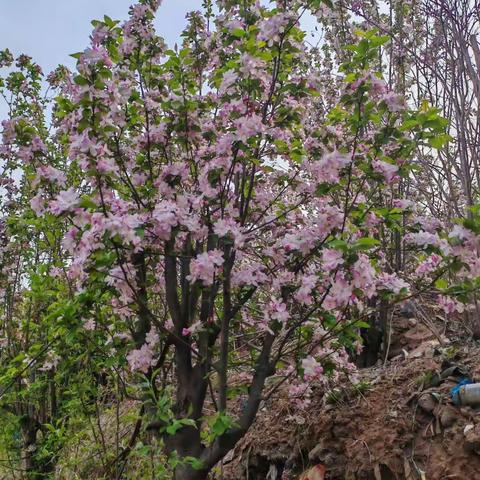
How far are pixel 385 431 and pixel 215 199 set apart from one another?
1846 millimetres

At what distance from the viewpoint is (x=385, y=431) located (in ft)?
11.6

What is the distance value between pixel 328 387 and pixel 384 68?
335cm

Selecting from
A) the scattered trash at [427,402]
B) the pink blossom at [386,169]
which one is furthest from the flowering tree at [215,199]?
the scattered trash at [427,402]

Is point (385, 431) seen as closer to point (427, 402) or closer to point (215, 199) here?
point (427, 402)

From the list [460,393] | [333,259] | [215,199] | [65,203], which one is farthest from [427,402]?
A: [65,203]

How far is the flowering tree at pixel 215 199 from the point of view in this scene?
2707 millimetres

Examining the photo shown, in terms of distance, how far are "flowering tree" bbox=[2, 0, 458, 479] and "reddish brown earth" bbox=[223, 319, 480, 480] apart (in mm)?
311

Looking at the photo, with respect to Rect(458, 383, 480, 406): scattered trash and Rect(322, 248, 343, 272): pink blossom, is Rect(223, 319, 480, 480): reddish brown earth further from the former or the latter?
Rect(322, 248, 343, 272): pink blossom

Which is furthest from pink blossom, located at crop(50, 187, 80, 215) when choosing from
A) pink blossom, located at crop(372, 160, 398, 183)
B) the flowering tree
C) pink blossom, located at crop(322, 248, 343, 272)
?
pink blossom, located at crop(372, 160, 398, 183)

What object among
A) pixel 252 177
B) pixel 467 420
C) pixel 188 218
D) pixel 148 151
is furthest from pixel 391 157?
pixel 467 420

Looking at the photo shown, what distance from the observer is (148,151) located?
10.9 feet

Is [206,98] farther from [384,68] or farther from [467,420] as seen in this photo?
[384,68]

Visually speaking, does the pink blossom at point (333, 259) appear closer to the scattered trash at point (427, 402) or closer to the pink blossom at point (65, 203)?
the pink blossom at point (65, 203)

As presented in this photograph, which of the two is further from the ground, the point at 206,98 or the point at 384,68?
the point at 384,68
